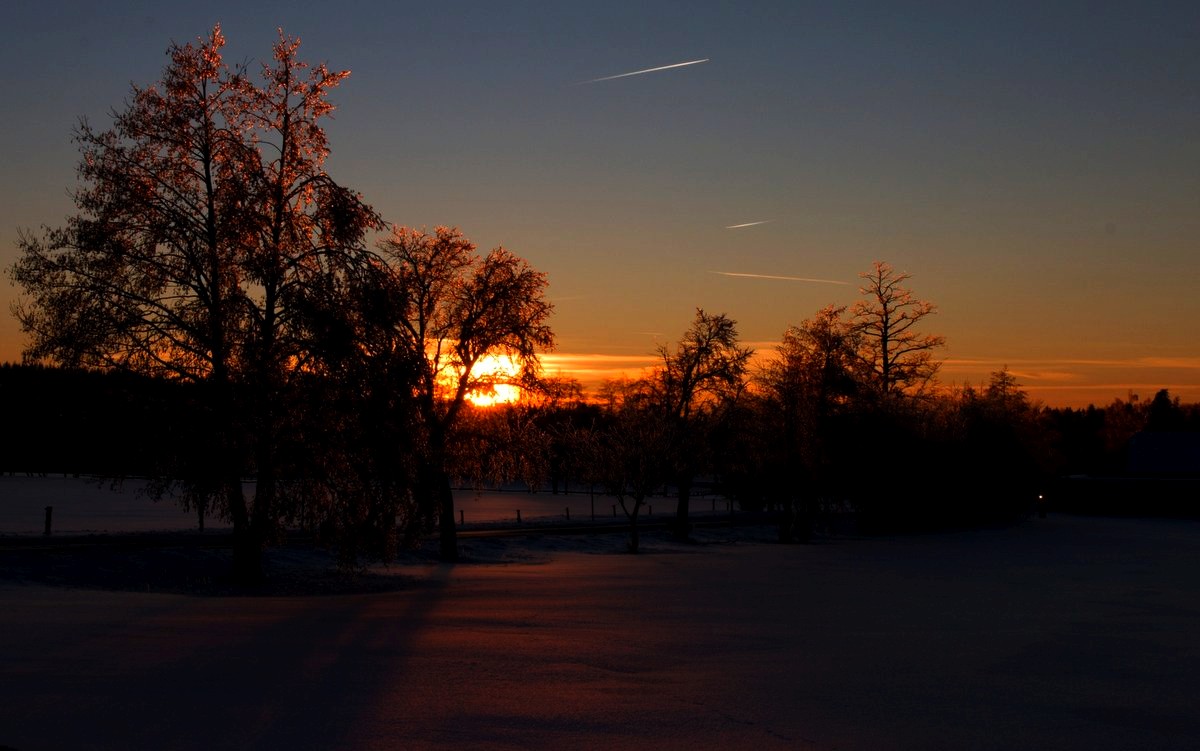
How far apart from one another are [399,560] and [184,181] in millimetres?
17822

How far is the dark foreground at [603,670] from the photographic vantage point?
9469 millimetres

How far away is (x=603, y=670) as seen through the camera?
41.4ft

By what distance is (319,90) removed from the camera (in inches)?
1039

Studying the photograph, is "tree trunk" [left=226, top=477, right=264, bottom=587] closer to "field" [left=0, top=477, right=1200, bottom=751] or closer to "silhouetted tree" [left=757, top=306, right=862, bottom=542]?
"field" [left=0, top=477, right=1200, bottom=751]

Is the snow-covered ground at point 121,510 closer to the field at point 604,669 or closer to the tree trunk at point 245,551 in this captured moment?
the tree trunk at point 245,551

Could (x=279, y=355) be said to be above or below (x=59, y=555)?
above

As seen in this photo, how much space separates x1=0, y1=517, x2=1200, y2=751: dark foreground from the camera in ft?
31.1

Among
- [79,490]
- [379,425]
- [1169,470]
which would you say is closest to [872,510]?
[379,425]

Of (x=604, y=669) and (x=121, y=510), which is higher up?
(x=121, y=510)

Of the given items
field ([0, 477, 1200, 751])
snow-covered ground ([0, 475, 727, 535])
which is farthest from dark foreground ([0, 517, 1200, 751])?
snow-covered ground ([0, 475, 727, 535])

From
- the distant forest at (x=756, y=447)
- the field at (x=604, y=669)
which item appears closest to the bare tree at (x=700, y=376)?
the distant forest at (x=756, y=447)

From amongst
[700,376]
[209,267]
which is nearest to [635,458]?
[700,376]

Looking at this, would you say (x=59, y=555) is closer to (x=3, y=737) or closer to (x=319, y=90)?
(x=319, y=90)

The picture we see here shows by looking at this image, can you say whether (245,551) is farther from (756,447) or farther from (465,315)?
(756,447)
